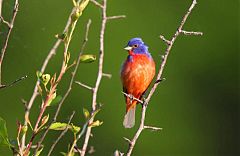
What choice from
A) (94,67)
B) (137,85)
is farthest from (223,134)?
(137,85)

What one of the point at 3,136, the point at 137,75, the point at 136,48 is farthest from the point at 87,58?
the point at 136,48

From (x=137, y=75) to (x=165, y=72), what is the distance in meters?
10.3

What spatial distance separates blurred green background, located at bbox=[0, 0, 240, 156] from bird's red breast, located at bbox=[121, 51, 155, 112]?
7099 millimetres

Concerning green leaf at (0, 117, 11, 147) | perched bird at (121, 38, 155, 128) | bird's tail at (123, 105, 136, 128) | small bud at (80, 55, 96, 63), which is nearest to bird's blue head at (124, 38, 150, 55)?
perched bird at (121, 38, 155, 128)

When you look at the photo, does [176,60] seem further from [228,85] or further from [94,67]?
[94,67]

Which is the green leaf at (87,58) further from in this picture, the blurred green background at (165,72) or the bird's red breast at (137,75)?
the blurred green background at (165,72)

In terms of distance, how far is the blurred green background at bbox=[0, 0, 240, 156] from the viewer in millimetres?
13375

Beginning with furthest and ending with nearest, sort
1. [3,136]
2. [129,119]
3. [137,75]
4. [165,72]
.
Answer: [165,72], [137,75], [129,119], [3,136]

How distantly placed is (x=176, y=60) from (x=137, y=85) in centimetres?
1107

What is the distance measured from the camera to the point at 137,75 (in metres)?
5.07

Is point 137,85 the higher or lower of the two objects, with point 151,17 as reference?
lower

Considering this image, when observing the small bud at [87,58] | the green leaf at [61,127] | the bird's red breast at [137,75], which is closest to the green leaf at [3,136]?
the green leaf at [61,127]

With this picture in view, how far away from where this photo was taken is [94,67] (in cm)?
1368

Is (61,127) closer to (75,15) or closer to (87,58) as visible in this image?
(87,58)
